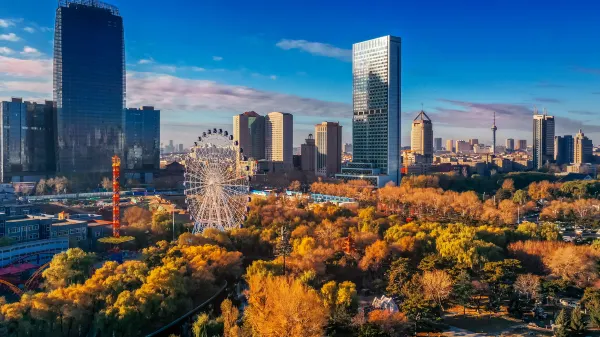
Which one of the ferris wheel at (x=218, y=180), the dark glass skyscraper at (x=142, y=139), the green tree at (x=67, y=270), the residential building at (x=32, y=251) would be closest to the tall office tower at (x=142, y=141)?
the dark glass skyscraper at (x=142, y=139)

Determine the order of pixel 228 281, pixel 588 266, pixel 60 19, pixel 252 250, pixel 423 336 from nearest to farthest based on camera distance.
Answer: pixel 423 336 → pixel 588 266 → pixel 228 281 → pixel 252 250 → pixel 60 19

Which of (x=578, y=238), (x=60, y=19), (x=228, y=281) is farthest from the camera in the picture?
(x=60, y=19)

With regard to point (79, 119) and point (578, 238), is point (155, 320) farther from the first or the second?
point (79, 119)

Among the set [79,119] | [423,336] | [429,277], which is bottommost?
[423,336]

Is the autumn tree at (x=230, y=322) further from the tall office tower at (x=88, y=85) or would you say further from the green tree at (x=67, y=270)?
the tall office tower at (x=88, y=85)

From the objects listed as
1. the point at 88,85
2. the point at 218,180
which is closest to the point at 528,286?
the point at 218,180

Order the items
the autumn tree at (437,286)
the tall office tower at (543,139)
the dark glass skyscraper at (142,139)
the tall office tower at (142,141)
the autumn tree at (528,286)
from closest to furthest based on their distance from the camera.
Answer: the autumn tree at (437,286) → the autumn tree at (528,286) → the tall office tower at (142,141) → the dark glass skyscraper at (142,139) → the tall office tower at (543,139)

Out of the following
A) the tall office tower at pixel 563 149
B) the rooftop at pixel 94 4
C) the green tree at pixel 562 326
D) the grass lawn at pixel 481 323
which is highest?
the rooftop at pixel 94 4

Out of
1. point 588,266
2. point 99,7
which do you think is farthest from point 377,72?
point 588,266
